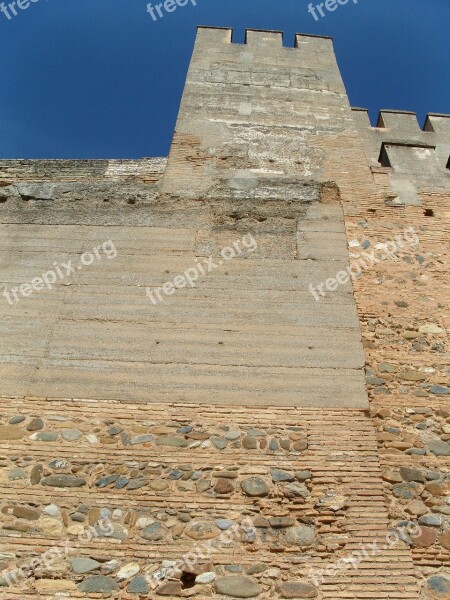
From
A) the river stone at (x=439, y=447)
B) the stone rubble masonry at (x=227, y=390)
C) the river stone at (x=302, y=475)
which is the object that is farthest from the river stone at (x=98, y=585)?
the river stone at (x=439, y=447)

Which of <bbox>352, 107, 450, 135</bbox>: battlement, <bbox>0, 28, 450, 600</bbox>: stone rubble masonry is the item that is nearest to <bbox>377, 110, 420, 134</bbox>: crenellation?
<bbox>352, 107, 450, 135</bbox>: battlement

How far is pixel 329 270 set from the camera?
5086 millimetres

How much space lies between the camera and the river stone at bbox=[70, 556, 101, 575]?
126 inches

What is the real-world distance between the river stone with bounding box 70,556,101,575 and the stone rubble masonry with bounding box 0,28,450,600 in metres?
0.01

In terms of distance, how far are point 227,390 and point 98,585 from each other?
1.59m

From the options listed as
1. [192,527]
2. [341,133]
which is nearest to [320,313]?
[192,527]

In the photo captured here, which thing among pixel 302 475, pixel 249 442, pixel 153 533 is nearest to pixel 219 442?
pixel 249 442

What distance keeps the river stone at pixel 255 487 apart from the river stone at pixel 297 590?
57 centimetres

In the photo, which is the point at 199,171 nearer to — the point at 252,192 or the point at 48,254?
the point at 252,192

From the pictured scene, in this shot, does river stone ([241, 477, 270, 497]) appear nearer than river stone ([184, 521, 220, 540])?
A: No

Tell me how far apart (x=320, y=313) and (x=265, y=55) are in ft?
19.9

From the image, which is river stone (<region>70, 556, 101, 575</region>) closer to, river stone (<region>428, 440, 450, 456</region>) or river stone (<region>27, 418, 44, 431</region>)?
river stone (<region>27, 418, 44, 431</region>)

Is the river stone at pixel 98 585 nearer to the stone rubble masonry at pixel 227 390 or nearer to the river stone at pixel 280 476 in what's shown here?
the stone rubble masonry at pixel 227 390

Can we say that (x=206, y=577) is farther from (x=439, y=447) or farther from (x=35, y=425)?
(x=439, y=447)
